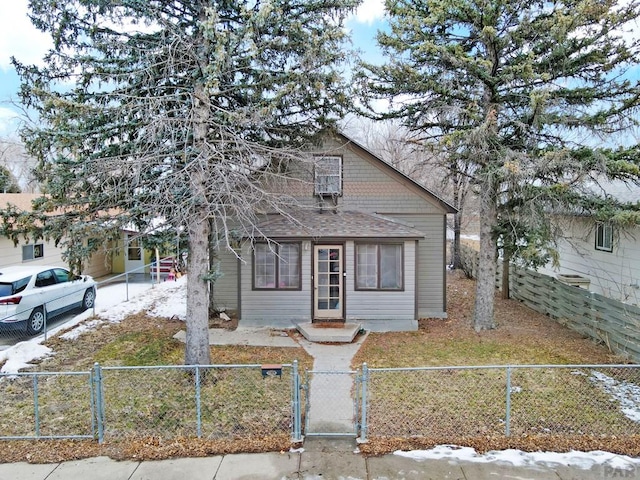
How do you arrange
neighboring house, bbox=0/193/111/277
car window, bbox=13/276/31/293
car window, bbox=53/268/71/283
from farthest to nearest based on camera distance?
neighboring house, bbox=0/193/111/277
car window, bbox=53/268/71/283
car window, bbox=13/276/31/293

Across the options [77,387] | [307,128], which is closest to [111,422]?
[77,387]

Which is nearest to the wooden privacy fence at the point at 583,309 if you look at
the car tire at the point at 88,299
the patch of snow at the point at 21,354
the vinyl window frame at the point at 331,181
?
the vinyl window frame at the point at 331,181

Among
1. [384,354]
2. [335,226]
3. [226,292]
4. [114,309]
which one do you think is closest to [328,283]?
[335,226]

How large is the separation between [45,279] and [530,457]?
12151 mm

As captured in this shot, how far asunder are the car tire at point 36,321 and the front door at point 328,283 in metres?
7.07

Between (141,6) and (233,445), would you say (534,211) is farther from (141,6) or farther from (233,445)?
(141,6)

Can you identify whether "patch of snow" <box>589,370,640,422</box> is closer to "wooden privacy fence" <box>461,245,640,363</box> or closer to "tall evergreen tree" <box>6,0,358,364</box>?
"wooden privacy fence" <box>461,245,640,363</box>

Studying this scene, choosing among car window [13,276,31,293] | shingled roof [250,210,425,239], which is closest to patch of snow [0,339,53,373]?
car window [13,276,31,293]

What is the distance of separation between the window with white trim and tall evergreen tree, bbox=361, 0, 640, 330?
1329 cm

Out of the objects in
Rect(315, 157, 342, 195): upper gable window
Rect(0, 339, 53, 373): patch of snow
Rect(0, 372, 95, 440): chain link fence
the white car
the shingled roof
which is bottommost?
Rect(0, 372, 95, 440): chain link fence

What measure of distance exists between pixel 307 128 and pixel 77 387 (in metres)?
7.04

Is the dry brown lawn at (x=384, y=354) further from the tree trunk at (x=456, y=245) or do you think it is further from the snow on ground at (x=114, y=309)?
the tree trunk at (x=456, y=245)

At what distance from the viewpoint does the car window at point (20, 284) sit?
420 inches

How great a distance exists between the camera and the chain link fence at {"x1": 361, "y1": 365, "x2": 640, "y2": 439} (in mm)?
6520
